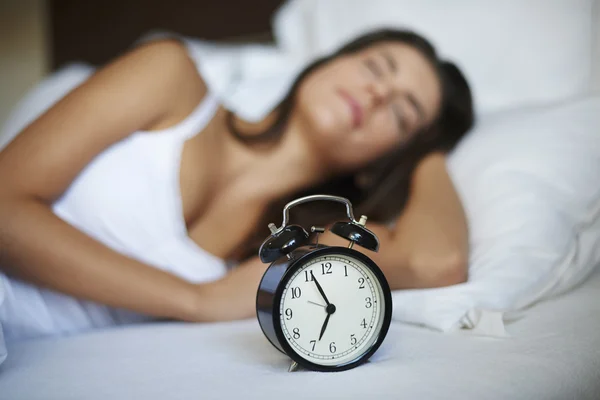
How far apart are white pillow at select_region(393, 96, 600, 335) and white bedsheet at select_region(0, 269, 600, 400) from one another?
54 millimetres

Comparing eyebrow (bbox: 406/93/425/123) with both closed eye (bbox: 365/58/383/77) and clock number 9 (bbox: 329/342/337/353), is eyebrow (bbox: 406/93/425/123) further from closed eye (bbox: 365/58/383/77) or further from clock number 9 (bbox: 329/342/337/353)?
clock number 9 (bbox: 329/342/337/353)

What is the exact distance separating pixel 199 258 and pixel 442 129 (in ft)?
2.51

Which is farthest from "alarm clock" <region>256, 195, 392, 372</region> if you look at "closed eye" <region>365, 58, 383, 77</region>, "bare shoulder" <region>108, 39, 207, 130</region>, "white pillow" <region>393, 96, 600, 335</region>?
"closed eye" <region>365, 58, 383, 77</region>

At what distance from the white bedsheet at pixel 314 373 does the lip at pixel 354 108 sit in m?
0.62

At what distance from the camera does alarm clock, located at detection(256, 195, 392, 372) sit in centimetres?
77

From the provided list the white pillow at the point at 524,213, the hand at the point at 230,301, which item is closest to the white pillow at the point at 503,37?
the white pillow at the point at 524,213

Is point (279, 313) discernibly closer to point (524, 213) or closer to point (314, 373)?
point (314, 373)

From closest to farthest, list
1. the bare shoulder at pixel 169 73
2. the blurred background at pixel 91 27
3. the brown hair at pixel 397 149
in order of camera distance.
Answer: the bare shoulder at pixel 169 73 → the brown hair at pixel 397 149 → the blurred background at pixel 91 27

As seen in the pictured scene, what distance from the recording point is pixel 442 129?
64.7 inches

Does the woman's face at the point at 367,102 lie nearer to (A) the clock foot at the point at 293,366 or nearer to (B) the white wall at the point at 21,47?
(A) the clock foot at the point at 293,366

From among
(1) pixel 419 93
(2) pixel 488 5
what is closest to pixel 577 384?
(1) pixel 419 93

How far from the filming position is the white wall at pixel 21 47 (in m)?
2.64

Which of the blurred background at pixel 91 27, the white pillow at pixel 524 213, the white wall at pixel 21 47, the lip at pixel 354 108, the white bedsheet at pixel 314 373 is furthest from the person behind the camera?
the white wall at pixel 21 47

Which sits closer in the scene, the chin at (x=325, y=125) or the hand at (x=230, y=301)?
the hand at (x=230, y=301)
